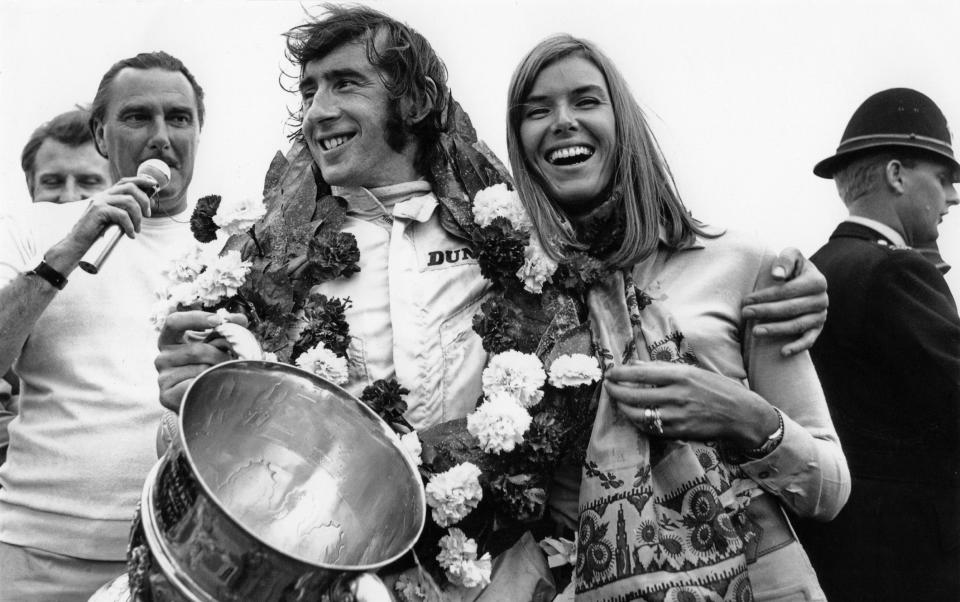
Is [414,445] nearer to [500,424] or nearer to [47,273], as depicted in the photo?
[500,424]

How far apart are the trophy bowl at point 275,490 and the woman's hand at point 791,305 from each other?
125 cm

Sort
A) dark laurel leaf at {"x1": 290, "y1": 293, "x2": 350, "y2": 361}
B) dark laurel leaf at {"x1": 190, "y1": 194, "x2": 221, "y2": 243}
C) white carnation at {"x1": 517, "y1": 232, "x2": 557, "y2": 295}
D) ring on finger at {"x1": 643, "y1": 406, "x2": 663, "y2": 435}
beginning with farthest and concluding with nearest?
1. dark laurel leaf at {"x1": 190, "y1": 194, "x2": 221, "y2": 243}
2. white carnation at {"x1": 517, "y1": 232, "x2": 557, "y2": 295}
3. dark laurel leaf at {"x1": 290, "y1": 293, "x2": 350, "y2": 361}
4. ring on finger at {"x1": 643, "y1": 406, "x2": 663, "y2": 435}

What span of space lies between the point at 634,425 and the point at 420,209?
1.04 m

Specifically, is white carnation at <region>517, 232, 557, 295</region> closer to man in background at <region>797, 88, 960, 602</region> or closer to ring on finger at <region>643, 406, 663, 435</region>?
ring on finger at <region>643, 406, 663, 435</region>

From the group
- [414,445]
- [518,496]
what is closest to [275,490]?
[414,445]

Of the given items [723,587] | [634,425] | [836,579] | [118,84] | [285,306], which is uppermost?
[118,84]

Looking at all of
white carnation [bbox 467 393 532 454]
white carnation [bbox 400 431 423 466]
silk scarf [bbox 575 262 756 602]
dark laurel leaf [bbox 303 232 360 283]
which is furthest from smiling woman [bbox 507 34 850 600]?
dark laurel leaf [bbox 303 232 360 283]

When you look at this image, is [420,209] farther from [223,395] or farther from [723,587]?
[723,587]

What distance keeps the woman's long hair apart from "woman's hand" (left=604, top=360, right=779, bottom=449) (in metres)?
0.47

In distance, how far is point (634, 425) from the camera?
3.33 metres

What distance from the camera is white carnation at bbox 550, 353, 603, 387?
134 inches

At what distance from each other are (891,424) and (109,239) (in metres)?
2.81

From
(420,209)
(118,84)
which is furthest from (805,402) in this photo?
(118,84)

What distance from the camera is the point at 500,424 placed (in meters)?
3.30
